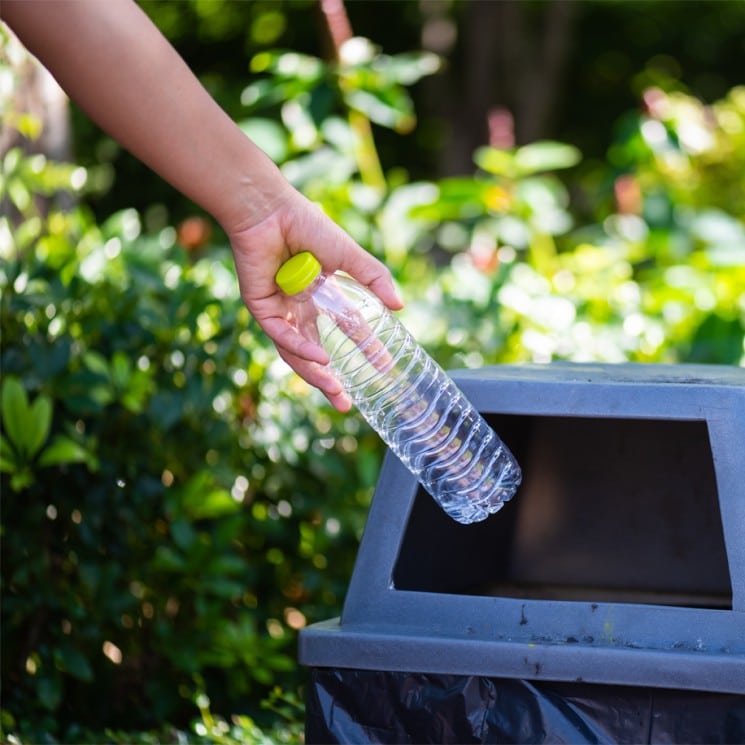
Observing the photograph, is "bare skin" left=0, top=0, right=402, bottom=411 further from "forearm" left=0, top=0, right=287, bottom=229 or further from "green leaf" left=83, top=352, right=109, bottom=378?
"green leaf" left=83, top=352, right=109, bottom=378

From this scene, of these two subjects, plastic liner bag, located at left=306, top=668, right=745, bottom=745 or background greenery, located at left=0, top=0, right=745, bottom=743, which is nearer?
plastic liner bag, located at left=306, top=668, right=745, bottom=745

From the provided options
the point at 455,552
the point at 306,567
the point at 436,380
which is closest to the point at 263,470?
the point at 306,567

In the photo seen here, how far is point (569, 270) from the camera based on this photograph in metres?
4.21

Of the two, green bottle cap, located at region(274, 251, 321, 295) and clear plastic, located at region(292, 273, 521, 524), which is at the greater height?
green bottle cap, located at region(274, 251, 321, 295)

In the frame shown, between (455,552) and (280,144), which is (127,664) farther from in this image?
(280,144)

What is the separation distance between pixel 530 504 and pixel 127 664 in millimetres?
1027

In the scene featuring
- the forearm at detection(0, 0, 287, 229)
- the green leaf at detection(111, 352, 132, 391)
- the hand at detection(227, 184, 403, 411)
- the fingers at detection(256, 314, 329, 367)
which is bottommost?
the green leaf at detection(111, 352, 132, 391)

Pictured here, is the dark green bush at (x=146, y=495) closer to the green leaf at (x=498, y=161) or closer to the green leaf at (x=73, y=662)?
the green leaf at (x=73, y=662)

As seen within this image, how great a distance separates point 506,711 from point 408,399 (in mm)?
694

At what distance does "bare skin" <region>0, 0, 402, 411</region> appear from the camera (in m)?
1.63

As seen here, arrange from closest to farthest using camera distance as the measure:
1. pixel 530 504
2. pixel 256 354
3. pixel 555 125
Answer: pixel 530 504
pixel 256 354
pixel 555 125

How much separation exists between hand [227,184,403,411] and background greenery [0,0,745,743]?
73 centimetres

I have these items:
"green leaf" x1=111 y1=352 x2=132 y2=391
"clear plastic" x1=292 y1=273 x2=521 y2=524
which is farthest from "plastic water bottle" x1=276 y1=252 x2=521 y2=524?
"green leaf" x1=111 y1=352 x2=132 y2=391

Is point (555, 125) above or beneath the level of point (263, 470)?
beneath
